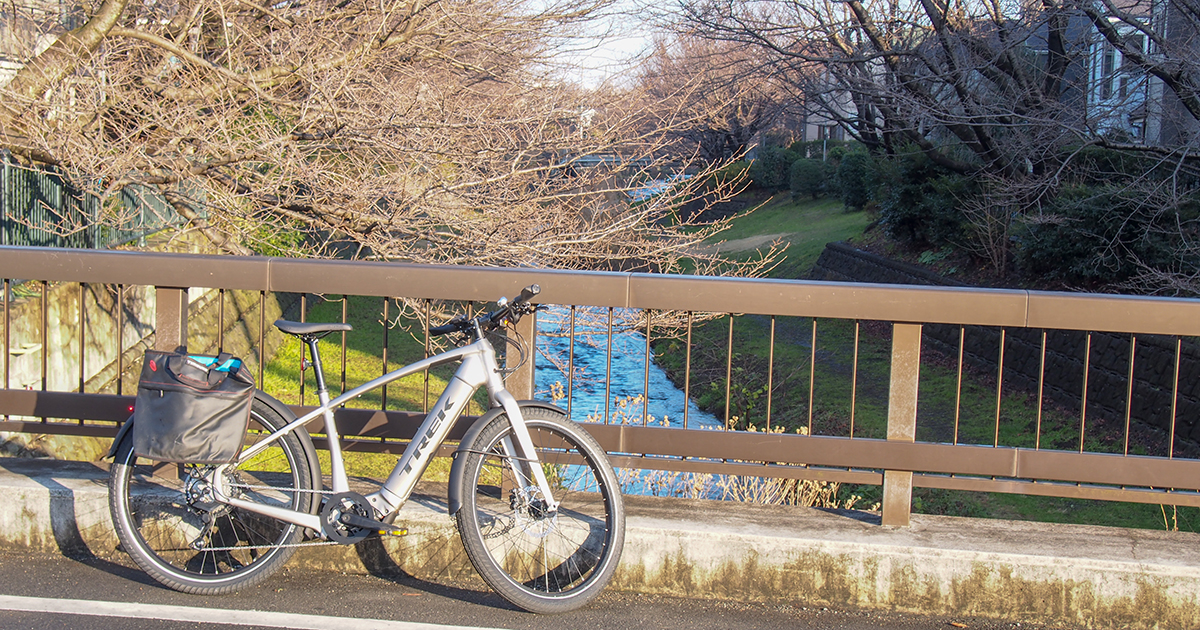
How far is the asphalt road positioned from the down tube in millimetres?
421

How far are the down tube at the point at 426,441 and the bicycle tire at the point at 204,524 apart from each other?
329mm

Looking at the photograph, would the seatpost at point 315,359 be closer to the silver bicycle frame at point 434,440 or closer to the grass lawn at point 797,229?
the silver bicycle frame at point 434,440

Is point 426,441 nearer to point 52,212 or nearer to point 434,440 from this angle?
point 434,440

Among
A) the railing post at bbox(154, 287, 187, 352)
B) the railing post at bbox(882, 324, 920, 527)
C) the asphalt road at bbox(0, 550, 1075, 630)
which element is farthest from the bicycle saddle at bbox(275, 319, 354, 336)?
the railing post at bbox(882, 324, 920, 527)

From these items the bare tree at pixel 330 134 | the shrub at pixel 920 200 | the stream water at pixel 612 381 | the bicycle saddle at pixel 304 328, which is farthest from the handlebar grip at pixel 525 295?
the shrub at pixel 920 200

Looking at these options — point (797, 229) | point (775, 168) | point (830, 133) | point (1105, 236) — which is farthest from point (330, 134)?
point (830, 133)

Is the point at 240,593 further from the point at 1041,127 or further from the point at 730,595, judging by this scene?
the point at 1041,127

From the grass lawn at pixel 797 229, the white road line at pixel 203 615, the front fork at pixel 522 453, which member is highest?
the grass lawn at pixel 797 229

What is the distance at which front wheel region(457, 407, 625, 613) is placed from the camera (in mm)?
3551

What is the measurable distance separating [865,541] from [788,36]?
1518cm

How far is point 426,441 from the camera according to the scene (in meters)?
3.66

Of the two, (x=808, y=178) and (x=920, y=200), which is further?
(x=808, y=178)

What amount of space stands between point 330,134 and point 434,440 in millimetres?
6284

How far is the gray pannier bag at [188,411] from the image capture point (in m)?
3.45
